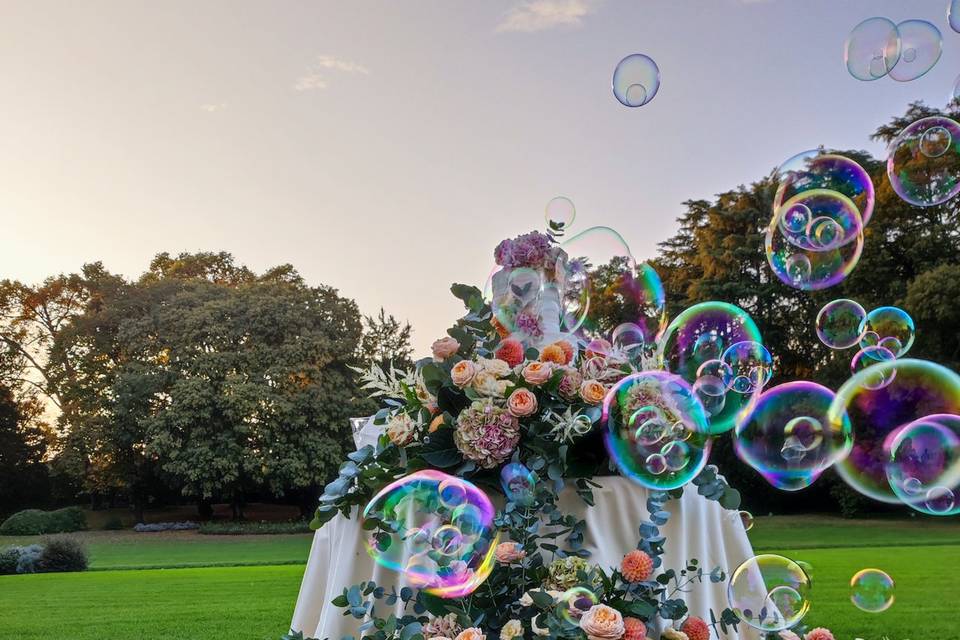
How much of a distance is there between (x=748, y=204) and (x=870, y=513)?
1128cm

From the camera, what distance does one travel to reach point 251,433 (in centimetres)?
2938

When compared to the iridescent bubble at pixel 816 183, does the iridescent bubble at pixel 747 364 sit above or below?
below

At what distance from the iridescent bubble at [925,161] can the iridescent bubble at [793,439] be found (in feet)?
7.39

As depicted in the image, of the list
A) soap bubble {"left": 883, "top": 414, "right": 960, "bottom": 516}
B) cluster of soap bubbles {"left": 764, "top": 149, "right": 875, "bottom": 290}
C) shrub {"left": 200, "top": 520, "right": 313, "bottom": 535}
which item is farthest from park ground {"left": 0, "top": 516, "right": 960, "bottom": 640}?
shrub {"left": 200, "top": 520, "right": 313, "bottom": 535}

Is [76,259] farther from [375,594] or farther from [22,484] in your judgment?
[375,594]

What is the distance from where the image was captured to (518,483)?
2.74m

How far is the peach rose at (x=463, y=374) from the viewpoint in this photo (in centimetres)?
295

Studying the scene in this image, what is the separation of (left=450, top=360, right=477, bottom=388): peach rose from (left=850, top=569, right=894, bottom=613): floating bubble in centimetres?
269

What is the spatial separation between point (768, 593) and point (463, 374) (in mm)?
1546

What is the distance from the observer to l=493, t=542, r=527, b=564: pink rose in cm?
265

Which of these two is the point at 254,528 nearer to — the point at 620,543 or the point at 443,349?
the point at 443,349

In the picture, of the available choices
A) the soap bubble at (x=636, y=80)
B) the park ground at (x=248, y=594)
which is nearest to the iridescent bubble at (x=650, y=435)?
the soap bubble at (x=636, y=80)

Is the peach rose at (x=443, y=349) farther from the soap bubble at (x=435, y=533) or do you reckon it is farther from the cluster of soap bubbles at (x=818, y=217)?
the cluster of soap bubbles at (x=818, y=217)

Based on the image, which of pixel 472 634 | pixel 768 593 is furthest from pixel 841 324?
pixel 472 634
